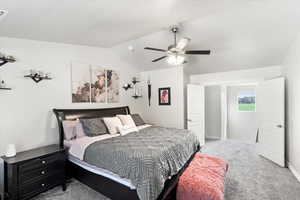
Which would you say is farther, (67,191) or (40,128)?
(40,128)

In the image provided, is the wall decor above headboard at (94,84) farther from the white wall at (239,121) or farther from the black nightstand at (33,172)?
the white wall at (239,121)

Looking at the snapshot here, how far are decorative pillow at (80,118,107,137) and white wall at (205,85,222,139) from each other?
189 inches

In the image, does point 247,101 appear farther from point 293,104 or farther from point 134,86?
point 134,86

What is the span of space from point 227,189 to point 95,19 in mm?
3571

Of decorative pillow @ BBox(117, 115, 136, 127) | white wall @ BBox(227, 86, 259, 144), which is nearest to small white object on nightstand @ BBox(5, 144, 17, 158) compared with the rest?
decorative pillow @ BBox(117, 115, 136, 127)

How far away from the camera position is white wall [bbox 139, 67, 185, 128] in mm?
5254

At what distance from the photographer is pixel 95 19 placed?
2580 millimetres

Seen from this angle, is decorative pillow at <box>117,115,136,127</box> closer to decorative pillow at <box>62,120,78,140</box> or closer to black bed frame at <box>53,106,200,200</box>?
black bed frame at <box>53,106,200,200</box>

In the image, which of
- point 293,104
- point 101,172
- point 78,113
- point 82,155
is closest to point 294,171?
point 293,104

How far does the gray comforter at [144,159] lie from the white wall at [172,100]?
2209mm

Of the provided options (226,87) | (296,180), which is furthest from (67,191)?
(226,87)

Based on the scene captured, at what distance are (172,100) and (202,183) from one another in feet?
11.0

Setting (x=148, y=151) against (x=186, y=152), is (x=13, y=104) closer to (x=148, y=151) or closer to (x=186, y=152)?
(x=148, y=151)

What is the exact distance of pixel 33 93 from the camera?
3.19 meters
